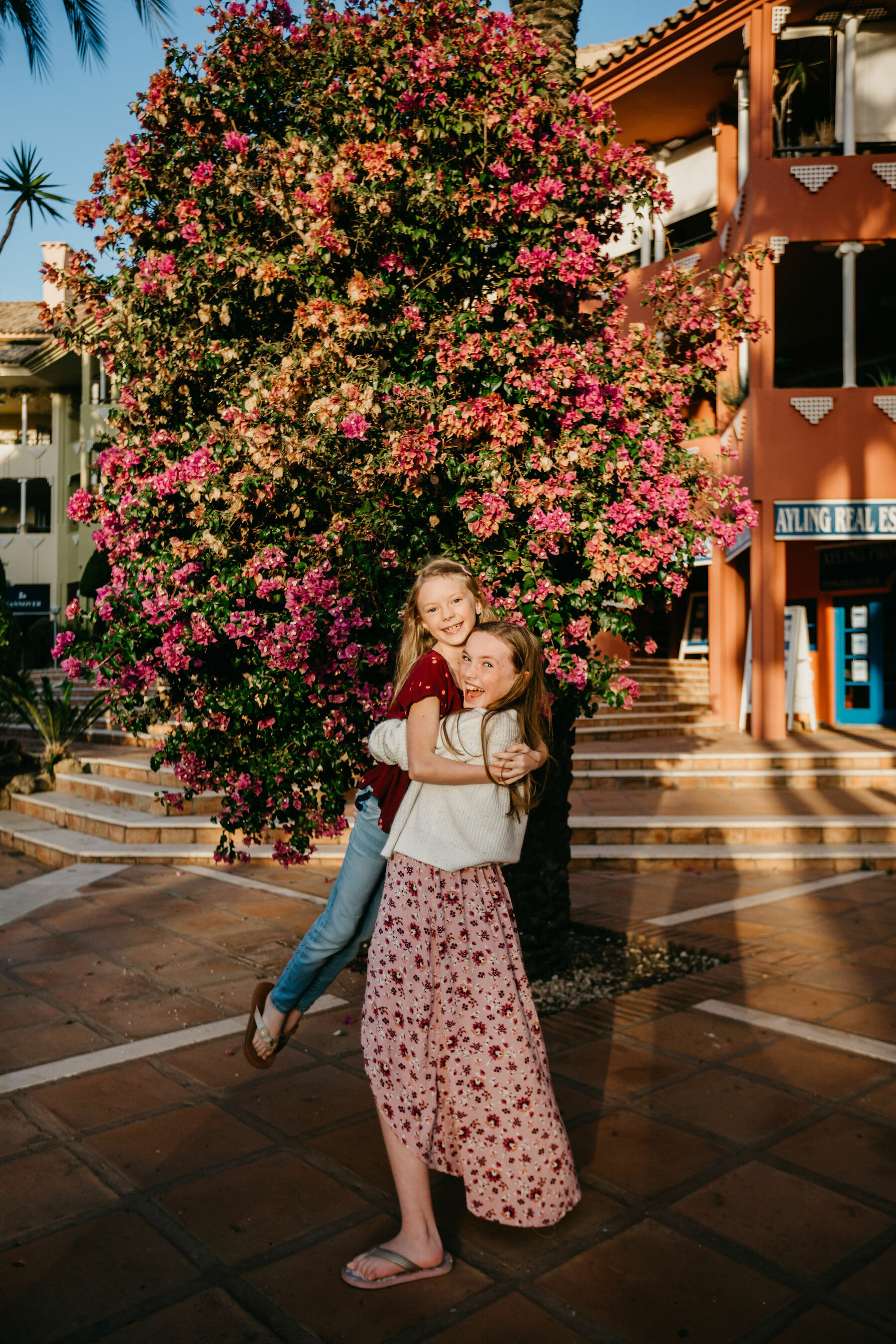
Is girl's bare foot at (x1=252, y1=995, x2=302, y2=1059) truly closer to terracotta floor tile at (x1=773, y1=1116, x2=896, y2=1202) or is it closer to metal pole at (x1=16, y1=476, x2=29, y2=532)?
terracotta floor tile at (x1=773, y1=1116, x2=896, y2=1202)

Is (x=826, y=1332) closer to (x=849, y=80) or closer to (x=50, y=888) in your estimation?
(x=50, y=888)

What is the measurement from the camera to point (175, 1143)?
3418 mm

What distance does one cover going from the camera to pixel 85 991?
5.12m

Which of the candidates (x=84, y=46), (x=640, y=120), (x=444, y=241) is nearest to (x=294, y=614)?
(x=444, y=241)

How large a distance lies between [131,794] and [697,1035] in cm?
729

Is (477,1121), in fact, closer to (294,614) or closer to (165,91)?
(294,614)

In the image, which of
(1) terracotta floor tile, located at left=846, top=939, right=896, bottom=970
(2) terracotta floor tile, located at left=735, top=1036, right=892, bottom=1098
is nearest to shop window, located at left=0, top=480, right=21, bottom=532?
(1) terracotta floor tile, located at left=846, top=939, right=896, bottom=970

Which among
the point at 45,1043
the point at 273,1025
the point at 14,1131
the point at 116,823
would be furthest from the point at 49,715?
the point at 273,1025

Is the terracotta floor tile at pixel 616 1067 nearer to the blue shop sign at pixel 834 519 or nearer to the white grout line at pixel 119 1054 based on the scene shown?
the white grout line at pixel 119 1054

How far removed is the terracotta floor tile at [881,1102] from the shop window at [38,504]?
3361 centimetres

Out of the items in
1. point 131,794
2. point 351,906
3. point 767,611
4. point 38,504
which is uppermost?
point 38,504

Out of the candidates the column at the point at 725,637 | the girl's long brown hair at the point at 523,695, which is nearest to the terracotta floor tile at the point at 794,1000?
the girl's long brown hair at the point at 523,695

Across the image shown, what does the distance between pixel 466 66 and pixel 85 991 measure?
459 centimetres

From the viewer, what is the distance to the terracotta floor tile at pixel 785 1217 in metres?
2.72
